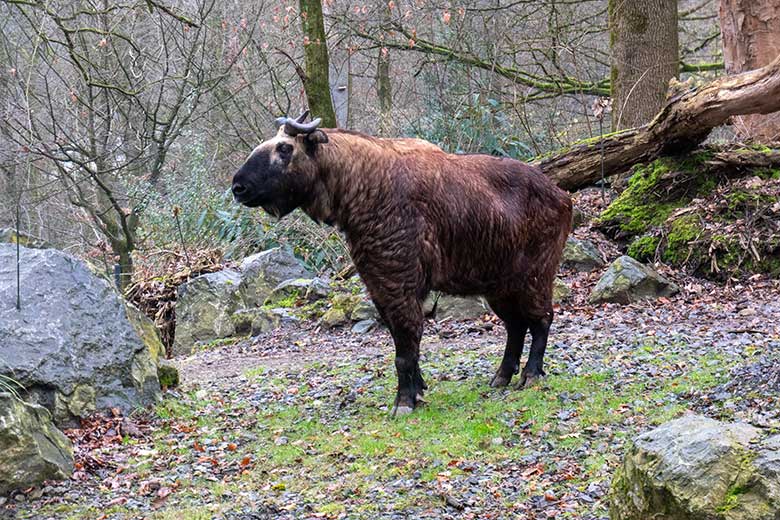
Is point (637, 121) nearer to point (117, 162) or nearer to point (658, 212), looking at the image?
point (658, 212)

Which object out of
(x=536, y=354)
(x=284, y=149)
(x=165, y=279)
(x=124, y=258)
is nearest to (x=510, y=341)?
(x=536, y=354)

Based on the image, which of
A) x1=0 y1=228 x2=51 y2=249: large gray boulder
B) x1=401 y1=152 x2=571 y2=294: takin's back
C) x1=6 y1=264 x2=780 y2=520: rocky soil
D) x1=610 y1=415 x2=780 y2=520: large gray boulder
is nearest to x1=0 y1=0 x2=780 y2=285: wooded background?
x1=0 y1=228 x2=51 y2=249: large gray boulder

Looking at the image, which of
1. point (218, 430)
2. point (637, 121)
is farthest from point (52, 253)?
point (637, 121)

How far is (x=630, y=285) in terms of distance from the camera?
33.6ft

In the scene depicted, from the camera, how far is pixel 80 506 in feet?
18.9

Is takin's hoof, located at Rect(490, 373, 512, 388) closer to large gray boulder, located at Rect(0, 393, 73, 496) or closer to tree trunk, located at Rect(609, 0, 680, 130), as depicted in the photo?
large gray boulder, located at Rect(0, 393, 73, 496)

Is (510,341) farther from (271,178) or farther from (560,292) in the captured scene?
(560,292)

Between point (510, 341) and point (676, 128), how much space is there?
476cm

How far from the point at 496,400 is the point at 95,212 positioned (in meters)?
9.09

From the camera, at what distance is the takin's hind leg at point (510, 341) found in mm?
7684

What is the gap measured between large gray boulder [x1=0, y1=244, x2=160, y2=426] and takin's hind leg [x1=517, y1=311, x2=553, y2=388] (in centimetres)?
318

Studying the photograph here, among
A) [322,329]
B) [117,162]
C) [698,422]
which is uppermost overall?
[117,162]

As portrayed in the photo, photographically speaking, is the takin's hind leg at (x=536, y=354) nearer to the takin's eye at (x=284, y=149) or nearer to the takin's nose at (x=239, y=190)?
the takin's eye at (x=284, y=149)

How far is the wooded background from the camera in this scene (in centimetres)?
1335
